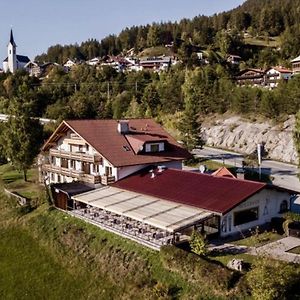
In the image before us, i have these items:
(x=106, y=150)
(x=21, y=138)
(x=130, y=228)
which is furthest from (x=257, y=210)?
(x=21, y=138)

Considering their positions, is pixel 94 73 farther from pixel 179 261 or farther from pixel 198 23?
pixel 179 261

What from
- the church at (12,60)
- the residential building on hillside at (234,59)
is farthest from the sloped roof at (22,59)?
the residential building on hillside at (234,59)

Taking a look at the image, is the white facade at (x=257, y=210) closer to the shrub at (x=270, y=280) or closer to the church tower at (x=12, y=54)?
the shrub at (x=270, y=280)

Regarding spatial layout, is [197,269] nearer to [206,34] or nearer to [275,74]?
[275,74]

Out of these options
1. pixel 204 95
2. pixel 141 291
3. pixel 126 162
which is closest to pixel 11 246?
pixel 126 162

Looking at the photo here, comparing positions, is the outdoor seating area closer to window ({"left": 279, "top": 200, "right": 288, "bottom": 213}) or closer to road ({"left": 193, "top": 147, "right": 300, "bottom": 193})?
window ({"left": 279, "top": 200, "right": 288, "bottom": 213})

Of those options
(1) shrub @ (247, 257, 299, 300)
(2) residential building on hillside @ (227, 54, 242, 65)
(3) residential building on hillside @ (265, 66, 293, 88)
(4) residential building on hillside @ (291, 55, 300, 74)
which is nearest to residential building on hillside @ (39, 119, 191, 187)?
(1) shrub @ (247, 257, 299, 300)
